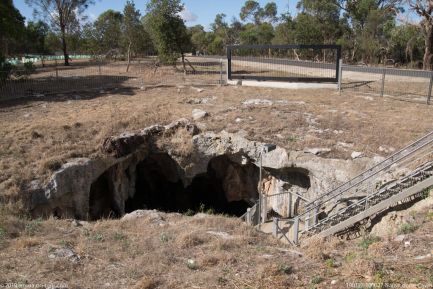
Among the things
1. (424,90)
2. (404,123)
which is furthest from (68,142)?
(424,90)

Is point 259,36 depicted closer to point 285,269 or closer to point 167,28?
point 167,28

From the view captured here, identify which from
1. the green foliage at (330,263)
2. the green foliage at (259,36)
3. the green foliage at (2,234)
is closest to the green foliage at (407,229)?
the green foliage at (330,263)

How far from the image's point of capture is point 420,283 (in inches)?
268

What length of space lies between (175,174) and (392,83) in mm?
16601

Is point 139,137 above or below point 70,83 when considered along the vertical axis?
below

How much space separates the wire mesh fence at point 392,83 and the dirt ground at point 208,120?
4.51 feet

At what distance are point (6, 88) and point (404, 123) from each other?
23.7 meters

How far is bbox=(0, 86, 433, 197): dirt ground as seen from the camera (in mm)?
15141

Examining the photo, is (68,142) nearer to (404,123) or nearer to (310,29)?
(404,123)

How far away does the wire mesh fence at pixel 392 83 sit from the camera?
2333cm

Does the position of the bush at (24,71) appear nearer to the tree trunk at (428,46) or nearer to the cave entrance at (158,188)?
the cave entrance at (158,188)

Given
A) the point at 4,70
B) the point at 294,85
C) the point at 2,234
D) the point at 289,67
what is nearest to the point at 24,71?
the point at 4,70

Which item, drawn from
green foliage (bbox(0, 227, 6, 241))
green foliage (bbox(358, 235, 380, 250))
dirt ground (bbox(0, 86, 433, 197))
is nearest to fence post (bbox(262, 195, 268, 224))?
dirt ground (bbox(0, 86, 433, 197))

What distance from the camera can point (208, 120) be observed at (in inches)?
757
